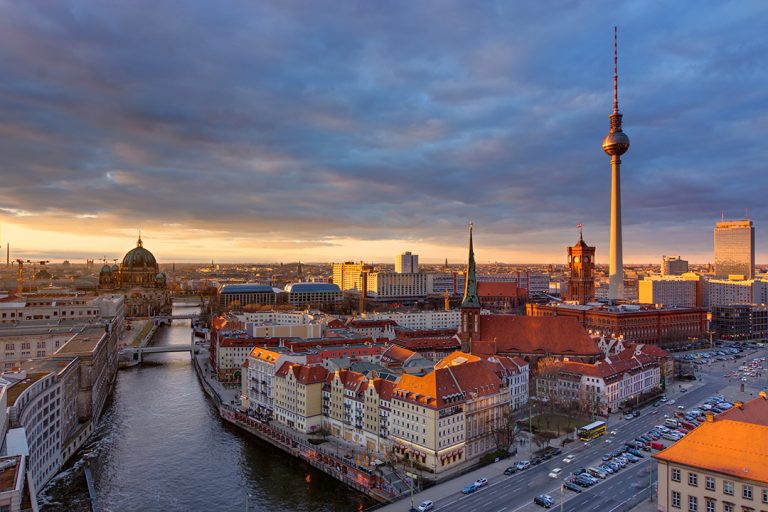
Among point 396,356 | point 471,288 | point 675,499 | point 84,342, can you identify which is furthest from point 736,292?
point 84,342

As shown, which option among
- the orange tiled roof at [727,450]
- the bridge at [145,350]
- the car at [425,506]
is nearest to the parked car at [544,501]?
the car at [425,506]

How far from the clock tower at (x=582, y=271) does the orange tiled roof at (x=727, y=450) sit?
81.6 metres

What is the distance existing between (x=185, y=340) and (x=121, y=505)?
245 ft

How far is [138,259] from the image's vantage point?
175 m

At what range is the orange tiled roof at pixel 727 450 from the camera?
24078mm

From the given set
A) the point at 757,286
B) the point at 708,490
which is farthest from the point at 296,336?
the point at 757,286

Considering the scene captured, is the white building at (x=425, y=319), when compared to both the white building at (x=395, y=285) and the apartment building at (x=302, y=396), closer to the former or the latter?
the white building at (x=395, y=285)

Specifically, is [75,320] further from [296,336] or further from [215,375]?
[296,336]

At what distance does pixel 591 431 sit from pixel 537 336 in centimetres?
2354

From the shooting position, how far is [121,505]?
112 feet

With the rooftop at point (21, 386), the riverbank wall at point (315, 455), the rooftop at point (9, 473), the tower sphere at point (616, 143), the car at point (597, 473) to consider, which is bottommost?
the riverbank wall at point (315, 455)

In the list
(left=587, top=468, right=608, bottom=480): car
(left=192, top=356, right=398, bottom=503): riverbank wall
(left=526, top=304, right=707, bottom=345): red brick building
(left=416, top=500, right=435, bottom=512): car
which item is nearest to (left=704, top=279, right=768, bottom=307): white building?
(left=526, top=304, right=707, bottom=345): red brick building

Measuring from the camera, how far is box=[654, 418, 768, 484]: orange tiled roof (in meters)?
24.1

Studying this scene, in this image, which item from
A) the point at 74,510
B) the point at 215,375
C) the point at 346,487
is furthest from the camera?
the point at 215,375
